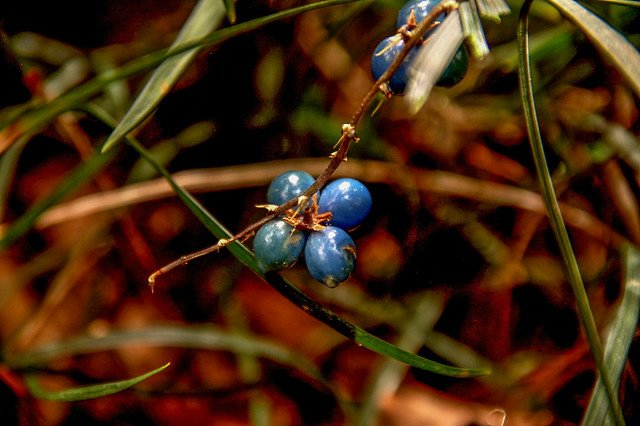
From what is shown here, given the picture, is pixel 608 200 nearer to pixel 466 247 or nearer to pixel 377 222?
pixel 466 247

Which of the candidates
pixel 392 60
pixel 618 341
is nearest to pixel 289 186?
pixel 392 60

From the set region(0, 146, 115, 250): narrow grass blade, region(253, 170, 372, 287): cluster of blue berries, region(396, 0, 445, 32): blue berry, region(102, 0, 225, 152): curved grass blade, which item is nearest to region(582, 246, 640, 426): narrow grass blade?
region(253, 170, 372, 287): cluster of blue berries

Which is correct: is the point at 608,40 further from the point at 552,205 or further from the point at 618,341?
the point at 618,341

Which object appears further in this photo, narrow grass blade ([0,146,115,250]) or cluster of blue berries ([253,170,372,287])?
narrow grass blade ([0,146,115,250])

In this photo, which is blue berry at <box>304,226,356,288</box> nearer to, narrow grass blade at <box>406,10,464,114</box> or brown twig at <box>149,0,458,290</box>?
brown twig at <box>149,0,458,290</box>

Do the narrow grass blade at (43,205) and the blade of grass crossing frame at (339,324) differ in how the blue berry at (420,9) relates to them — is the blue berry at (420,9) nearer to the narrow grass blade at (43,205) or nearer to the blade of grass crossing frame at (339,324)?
the blade of grass crossing frame at (339,324)

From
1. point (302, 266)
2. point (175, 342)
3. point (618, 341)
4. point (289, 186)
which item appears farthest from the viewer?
point (302, 266)

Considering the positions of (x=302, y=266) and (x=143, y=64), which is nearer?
(x=143, y=64)
